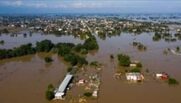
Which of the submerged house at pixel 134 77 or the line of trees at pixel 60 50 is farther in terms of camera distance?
the line of trees at pixel 60 50

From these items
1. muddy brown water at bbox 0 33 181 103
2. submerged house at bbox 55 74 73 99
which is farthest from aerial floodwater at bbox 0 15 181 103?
submerged house at bbox 55 74 73 99

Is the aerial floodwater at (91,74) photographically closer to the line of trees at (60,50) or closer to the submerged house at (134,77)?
the line of trees at (60,50)

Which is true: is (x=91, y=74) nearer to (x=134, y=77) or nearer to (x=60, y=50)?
(x=134, y=77)

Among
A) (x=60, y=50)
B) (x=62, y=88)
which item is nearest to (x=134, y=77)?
(x=62, y=88)

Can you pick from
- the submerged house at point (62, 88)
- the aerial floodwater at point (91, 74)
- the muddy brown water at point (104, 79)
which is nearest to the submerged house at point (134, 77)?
the aerial floodwater at point (91, 74)

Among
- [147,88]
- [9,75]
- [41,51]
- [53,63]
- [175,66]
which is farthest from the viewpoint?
[41,51]

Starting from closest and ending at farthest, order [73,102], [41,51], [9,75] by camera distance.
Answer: [73,102]
[9,75]
[41,51]

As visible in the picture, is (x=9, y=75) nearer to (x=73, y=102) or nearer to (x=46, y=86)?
(x=46, y=86)

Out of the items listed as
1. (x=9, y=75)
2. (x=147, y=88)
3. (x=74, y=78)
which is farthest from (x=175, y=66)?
(x=9, y=75)
